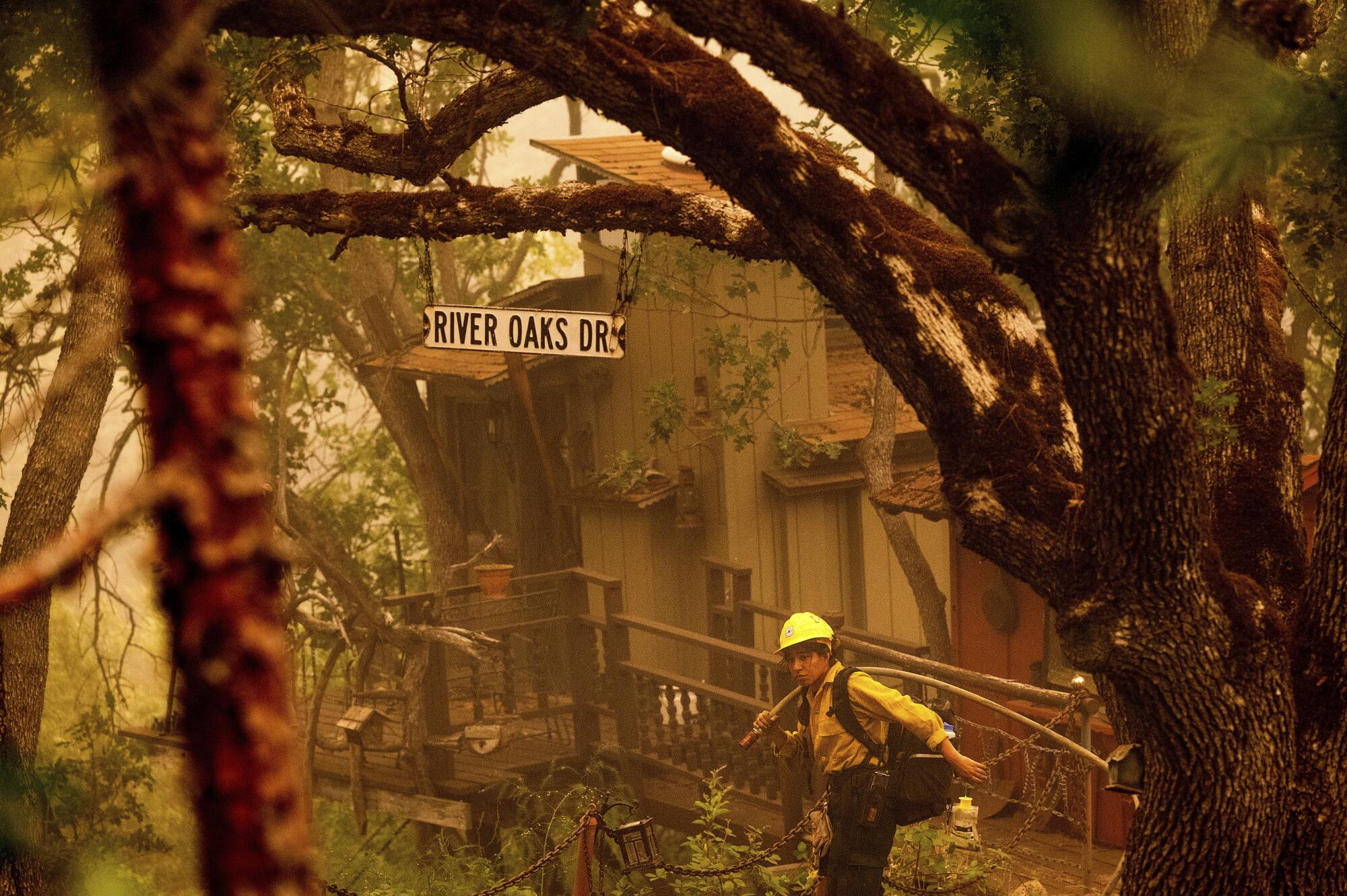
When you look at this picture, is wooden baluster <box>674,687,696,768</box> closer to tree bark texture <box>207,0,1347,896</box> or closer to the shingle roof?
the shingle roof

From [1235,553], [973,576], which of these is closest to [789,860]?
[973,576]

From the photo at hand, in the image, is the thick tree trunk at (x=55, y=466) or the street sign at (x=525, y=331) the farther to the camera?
the thick tree trunk at (x=55, y=466)

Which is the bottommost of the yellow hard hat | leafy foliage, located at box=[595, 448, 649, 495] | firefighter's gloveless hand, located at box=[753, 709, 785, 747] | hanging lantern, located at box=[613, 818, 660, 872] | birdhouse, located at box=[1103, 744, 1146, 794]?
hanging lantern, located at box=[613, 818, 660, 872]

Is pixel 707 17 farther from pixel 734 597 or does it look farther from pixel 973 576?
pixel 973 576

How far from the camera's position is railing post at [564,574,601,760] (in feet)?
39.0

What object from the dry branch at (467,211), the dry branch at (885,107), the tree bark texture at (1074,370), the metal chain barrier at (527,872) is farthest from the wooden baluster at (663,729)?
the dry branch at (885,107)

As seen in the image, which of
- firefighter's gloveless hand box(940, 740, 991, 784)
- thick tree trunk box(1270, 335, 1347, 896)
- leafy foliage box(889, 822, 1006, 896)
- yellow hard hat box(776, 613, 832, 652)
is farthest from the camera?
leafy foliage box(889, 822, 1006, 896)

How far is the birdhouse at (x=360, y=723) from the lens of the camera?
11.9 meters

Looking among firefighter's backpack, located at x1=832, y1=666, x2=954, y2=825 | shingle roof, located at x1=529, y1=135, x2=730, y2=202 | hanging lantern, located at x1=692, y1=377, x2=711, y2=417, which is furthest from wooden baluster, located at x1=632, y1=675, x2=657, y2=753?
shingle roof, located at x1=529, y1=135, x2=730, y2=202

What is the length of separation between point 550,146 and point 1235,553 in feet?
39.7

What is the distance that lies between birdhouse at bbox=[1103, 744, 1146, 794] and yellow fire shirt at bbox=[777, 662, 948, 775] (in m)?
2.56

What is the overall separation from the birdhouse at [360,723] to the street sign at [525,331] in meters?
6.19

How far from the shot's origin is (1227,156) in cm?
311

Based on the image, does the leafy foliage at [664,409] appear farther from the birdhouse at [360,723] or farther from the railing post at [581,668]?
the birdhouse at [360,723]
